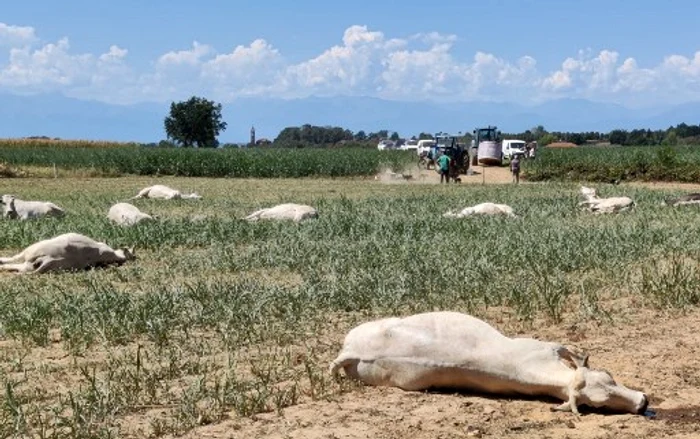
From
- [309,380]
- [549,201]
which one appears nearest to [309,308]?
[309,380]

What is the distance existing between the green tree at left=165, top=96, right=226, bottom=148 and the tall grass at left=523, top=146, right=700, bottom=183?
199ft

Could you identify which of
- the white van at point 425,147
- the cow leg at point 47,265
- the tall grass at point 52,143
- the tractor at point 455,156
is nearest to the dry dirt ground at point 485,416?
the cow leg at point 47,265

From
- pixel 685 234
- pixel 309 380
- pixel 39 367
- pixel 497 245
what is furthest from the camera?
pixel 685 234

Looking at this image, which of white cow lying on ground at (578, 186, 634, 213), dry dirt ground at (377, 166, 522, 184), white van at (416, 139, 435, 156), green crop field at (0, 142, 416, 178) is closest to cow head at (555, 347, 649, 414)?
white cow lying on ground at (578, 186, 634, 213)

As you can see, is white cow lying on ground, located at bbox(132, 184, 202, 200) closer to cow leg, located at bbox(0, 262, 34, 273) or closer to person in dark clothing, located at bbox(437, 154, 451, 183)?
cow leg, located at bbox(0, 262, 34, 273)

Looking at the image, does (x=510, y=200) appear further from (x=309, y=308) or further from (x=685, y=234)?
(x=309, y=308)

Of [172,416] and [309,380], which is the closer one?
[172,416]

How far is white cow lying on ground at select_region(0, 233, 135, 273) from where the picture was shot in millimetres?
11602

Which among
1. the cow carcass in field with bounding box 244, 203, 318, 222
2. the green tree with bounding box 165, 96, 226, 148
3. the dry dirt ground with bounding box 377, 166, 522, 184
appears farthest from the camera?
the green tree with bounding box 165, 96, 226, 148

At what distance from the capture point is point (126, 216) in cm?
1700

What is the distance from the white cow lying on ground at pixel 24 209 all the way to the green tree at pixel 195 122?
81.9 metres

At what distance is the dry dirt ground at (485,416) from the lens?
5246mm

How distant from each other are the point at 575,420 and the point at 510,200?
56.6 ft

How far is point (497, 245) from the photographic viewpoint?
12.0m
